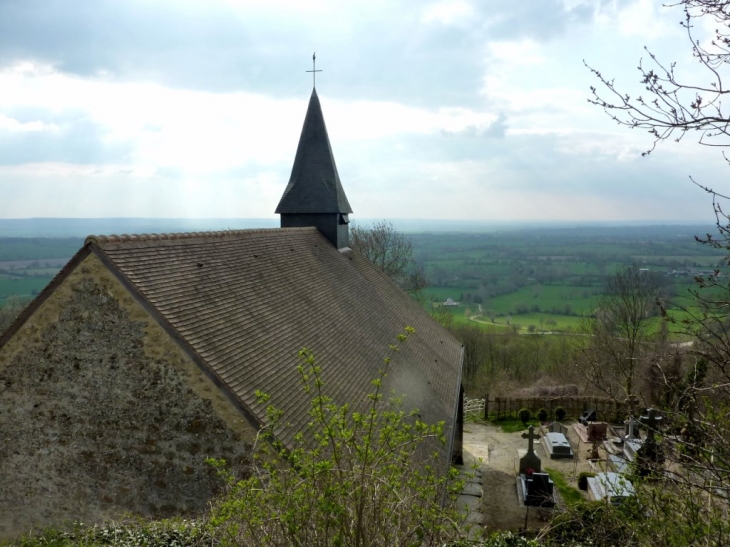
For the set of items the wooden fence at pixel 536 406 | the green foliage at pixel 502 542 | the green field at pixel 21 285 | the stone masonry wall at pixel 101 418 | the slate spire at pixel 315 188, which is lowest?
the wooden fence at pixel 536 406

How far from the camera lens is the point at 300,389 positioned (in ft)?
25.7

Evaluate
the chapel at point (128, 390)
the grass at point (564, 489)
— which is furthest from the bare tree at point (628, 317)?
the chapel at point (128, 390)

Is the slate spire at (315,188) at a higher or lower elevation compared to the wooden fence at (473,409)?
higher

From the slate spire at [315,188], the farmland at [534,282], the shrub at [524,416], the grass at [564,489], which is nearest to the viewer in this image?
the grass at [564,489]

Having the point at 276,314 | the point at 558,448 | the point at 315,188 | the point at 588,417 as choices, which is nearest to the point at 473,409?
the point at 588,417

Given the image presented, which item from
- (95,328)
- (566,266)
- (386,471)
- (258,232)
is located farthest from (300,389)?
(566,266)

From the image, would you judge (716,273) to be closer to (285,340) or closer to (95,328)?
(285,340)

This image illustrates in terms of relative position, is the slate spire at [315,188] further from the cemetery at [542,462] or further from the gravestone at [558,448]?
the gravestone at [558,448]

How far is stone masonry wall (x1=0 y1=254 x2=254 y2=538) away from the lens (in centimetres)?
661

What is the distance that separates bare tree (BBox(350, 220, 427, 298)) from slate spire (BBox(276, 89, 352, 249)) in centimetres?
1207

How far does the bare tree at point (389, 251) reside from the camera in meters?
29.5

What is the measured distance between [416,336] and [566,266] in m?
85.9

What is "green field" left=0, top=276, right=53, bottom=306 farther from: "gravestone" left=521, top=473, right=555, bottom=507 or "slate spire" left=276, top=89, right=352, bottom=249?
"gravestone" left=521, top=473, right=555, bottom=507

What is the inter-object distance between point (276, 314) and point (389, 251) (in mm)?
21447
